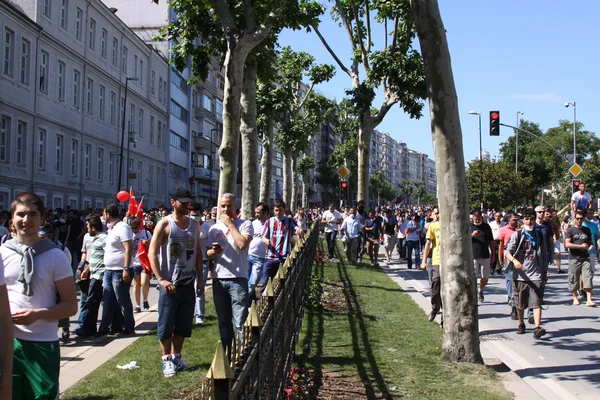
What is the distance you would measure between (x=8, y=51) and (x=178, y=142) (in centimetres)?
→ 2607

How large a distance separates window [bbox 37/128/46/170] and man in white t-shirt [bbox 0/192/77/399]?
26.8 metres

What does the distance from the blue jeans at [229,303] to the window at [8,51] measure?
22.3 metres

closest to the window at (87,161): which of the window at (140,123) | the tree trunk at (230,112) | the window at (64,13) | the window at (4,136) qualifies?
the window at (64,13)

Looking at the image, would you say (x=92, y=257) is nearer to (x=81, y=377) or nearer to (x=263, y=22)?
(x=81, y=377)

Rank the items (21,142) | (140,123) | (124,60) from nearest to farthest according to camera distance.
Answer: (21,142)
(124,60)
(140,123)

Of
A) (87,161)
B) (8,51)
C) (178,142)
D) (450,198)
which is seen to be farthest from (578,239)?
(178,142)

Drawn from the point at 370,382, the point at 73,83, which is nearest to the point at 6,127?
the point at 73,83

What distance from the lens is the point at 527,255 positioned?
10.1 meters

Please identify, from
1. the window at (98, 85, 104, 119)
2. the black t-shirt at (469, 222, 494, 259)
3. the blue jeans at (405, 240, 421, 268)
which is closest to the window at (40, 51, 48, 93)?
the window at (98, 85, 104, 119)

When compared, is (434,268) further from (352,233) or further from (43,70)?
(43,70)

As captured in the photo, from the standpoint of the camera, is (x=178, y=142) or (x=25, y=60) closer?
(x=25, y=60)

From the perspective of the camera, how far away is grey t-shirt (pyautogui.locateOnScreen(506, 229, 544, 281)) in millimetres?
10000

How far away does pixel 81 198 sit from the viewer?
1304 inches

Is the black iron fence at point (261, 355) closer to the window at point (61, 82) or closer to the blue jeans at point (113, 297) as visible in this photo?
the blue jeans at point (113, 297)
